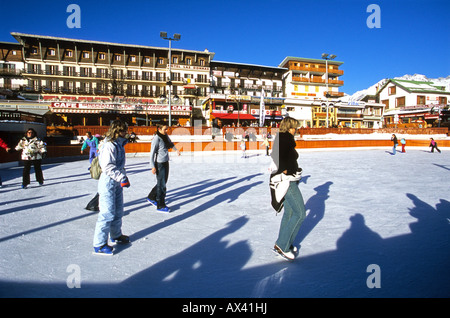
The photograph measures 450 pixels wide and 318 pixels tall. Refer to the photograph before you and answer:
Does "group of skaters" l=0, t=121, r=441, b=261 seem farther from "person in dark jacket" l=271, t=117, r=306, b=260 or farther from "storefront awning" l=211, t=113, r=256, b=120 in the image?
"storefront awning" l=211, t=113, r=256, b=120

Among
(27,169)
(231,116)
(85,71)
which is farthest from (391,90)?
(27,169)

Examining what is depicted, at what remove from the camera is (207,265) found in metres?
2.47

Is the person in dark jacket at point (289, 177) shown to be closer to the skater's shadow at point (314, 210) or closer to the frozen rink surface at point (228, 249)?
the frozen rink surface at point (228, 249)

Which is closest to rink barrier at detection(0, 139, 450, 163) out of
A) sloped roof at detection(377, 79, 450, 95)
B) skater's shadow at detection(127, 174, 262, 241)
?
skater's shadow at detection(127, 174, 262, 241)

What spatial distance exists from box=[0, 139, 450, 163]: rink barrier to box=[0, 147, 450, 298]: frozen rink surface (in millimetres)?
6238

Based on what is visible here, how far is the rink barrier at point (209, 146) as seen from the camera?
40.3ft

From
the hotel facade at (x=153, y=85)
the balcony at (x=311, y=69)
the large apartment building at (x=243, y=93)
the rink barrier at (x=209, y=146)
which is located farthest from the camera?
the balcony at (x=311, y=69)

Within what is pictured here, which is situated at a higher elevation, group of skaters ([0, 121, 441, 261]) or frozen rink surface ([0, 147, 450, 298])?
group of skaters ([0, 121, 441, 261])

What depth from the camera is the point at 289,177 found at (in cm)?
253

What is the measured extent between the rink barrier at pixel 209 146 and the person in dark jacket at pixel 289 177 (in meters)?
7.47

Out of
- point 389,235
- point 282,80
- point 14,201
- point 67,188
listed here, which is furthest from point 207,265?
point 282,80

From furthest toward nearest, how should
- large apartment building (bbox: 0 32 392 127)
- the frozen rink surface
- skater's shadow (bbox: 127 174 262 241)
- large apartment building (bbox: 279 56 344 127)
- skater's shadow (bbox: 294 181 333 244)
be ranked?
1. large apartment building (bbox: 279 56 344 127)
2. large apartment building (bbox: 0 32 392 127)
3. skater's shadow (bbox: 127 174 262 241)
4. skater's shadow (bbox: 294 181 333 244)
5. the frozen rink surface

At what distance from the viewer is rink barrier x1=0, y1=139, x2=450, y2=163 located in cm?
1228

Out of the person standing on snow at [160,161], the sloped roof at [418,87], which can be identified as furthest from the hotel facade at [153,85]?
the person standing on snow at [160,161]
